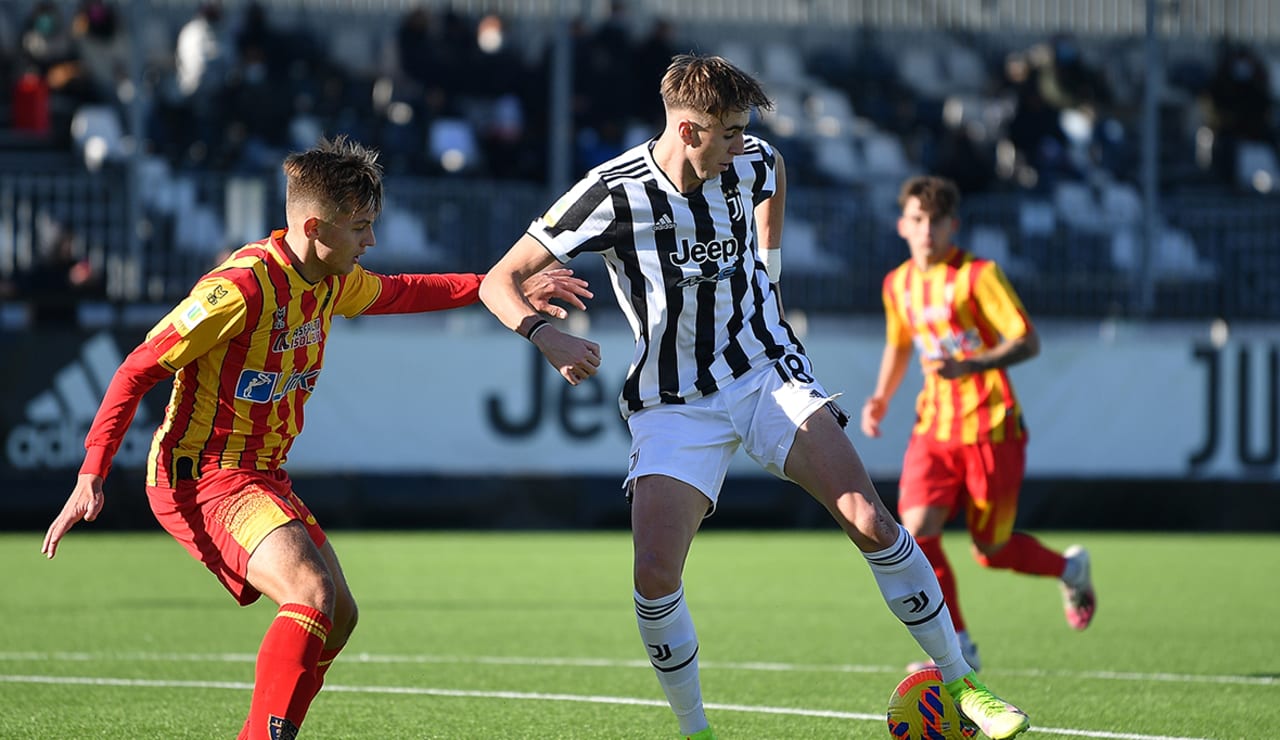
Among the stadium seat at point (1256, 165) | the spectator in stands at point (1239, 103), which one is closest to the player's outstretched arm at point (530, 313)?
the stadium seat at point (1256, 165)

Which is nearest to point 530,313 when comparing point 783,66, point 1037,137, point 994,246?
point 994,246

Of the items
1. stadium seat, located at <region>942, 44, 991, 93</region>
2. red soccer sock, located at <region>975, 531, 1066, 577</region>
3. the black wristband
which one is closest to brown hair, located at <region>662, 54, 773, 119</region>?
the black wristband

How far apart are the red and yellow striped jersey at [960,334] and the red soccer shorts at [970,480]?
0.19 ft

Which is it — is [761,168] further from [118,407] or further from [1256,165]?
[1256,165]

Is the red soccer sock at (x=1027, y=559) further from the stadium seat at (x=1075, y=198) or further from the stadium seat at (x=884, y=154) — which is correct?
the stadium seat at (x=884, y=154)

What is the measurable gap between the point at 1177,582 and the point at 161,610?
20.3 feet

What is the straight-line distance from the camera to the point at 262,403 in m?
5.14

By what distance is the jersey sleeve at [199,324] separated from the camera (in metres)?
4.89

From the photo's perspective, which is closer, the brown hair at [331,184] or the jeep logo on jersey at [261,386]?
the brown hair at [331,184]

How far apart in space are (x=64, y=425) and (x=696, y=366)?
9.57 meters

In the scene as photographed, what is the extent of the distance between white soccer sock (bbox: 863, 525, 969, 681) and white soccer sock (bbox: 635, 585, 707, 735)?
1.94ft

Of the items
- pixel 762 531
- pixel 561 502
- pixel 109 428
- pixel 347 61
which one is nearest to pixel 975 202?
pixel 762 531

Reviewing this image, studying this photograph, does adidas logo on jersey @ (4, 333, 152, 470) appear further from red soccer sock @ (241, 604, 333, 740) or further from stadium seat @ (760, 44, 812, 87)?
stadium seat @ (760, 44, 812, 87)

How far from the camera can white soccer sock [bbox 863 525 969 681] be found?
207 inches
